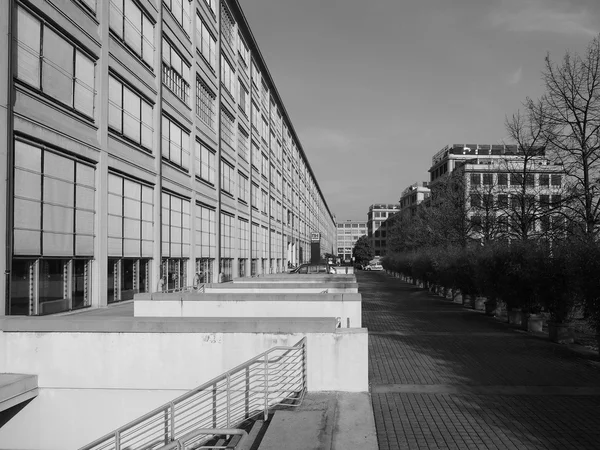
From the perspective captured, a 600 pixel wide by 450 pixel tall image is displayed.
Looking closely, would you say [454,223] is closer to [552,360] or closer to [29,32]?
[552,360]

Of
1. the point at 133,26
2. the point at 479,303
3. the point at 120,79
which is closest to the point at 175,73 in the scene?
the point at 133,26

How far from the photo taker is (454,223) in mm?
35594

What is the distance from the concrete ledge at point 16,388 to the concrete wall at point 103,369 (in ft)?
0.41

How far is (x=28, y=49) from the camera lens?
14695mm

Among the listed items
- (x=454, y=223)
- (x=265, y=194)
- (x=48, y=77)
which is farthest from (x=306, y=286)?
(x=265, y=194)

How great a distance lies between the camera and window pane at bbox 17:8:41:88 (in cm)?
1438

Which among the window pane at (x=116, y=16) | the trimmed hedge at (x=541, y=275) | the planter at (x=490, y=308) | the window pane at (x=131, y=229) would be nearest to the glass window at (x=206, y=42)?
the window pane at (x=116, y=16)

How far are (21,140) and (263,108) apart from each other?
137ft

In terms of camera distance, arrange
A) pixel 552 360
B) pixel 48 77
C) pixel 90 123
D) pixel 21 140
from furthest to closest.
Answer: pixel 90 123
pixel 48 77
pixel 21 140
pixel 552 360

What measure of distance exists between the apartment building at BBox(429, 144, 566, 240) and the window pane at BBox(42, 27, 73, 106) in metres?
16.5

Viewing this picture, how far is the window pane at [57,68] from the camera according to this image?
613 inches

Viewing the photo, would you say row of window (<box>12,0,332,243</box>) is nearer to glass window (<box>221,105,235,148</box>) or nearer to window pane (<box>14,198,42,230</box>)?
glass window (<box>221,105,235,148</box>)

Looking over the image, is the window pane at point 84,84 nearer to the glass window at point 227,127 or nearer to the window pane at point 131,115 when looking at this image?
the window pane at point 131,115

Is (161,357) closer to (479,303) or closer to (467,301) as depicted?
(479,303)
